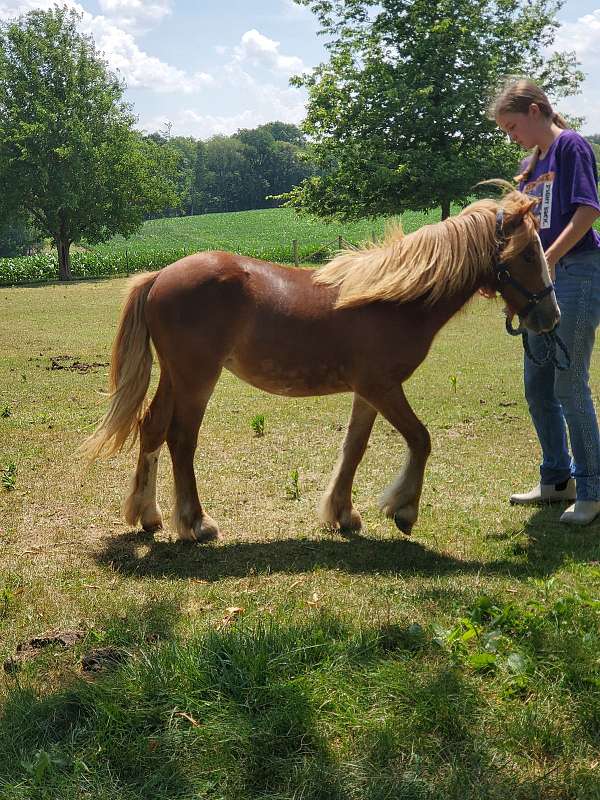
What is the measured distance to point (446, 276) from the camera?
4527 millimetres

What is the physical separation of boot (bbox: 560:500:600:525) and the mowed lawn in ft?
0.34

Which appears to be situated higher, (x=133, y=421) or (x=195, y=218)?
(x=195, y=218)

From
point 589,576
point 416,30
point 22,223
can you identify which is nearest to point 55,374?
point 589,576

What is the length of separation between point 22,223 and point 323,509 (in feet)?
135

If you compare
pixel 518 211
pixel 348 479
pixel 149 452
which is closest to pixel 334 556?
pixel 348 479

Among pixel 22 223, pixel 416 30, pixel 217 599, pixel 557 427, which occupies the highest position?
pixel 416 30

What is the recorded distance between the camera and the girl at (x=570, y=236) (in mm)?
4574

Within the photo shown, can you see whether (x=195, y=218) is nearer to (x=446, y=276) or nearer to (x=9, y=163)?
(x=9, y=163)

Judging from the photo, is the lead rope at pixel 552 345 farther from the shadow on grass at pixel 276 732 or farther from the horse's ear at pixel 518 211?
the shadow on grass at pixel 276 732

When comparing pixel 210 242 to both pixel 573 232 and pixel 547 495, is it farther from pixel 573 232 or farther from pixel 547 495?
pixel 573 232

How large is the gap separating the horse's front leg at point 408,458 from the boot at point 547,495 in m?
1.26

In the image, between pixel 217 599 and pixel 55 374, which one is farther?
pixel 55 374

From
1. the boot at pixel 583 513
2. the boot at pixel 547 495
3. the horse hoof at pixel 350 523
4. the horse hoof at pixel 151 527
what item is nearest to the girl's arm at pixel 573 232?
the boot at pixel 583 513

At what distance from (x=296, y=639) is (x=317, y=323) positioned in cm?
226
